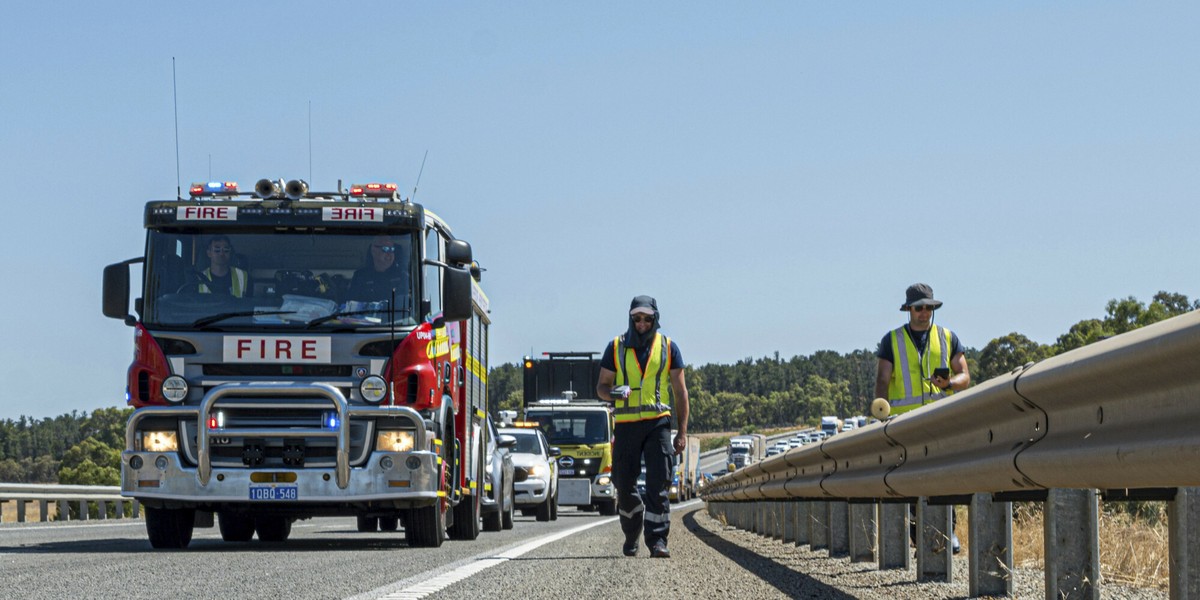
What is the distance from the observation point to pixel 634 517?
11.4 m

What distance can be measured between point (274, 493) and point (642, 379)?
3.12 metres

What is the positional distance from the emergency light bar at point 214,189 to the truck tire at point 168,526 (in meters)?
2.64

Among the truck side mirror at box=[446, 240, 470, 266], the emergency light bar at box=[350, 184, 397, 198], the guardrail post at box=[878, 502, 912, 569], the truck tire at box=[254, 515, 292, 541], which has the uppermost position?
the emergency light bar at box=[350, 184, 397, 198]

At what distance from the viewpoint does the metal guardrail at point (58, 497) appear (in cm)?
2258

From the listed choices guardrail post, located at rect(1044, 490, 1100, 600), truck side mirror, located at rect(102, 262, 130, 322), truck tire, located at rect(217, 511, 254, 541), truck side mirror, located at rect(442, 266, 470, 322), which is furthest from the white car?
guardrail post, located at rect(1044, 490, 1100, 600)

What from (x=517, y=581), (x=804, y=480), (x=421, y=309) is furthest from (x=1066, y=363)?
(x=421, y=309)

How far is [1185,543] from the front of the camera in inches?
192

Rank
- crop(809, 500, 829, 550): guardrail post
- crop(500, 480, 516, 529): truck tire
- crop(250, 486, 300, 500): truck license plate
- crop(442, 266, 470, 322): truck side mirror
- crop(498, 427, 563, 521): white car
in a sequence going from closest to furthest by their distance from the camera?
crop(809, 500, 829, 550): guardrail post, crop(250, 486, 300, 500): truck license plate, crop(442, 266, 470, 322): truck side mirror, crop(500, 480, 516, 529): truck tire, crop(498, 427, 563, 521): white car

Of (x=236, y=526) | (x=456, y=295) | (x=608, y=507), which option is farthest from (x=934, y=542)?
(x=608, y=507)

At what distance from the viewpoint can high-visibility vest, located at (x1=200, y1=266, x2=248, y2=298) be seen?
41.7ft

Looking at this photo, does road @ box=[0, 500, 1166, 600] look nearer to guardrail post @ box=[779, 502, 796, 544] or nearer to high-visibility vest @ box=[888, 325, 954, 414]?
high-visibility vest @ box=[888, 325, 954, 414]

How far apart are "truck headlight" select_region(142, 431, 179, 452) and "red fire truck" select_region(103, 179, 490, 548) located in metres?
0.01

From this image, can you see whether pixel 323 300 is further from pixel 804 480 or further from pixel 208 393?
pixel 804 480

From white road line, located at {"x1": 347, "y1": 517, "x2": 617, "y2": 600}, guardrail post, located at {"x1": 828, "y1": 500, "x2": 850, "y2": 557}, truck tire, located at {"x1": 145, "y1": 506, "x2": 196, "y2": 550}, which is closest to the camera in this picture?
white road line, located at {"x1": 347, "y1": 517, "x2": 617, "y2": 600}
